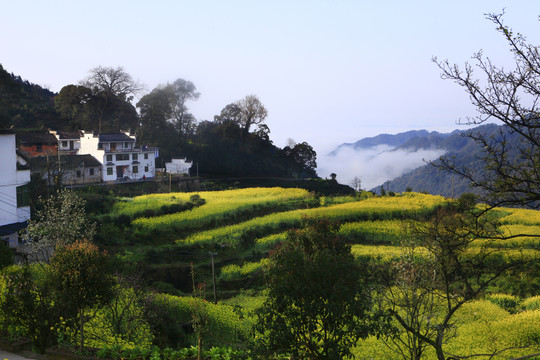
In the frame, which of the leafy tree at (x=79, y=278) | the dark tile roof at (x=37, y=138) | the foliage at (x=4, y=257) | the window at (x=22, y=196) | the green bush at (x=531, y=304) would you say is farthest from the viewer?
the dark tile roof at (x=37, y=138)

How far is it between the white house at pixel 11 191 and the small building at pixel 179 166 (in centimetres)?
3726

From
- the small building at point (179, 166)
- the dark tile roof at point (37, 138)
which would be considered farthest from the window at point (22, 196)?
the small building at point (179, 166)

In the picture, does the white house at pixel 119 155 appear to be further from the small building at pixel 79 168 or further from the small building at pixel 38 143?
the small building at pixel 38 143

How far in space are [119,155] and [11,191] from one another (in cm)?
3135

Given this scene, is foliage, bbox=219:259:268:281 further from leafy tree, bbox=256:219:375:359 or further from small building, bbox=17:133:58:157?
small building, bbox=17:133:58:157

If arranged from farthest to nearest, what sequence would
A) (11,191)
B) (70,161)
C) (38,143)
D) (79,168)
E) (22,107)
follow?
1. (22,107)
2. (38,143)
3. (79,168)
4. (70,161)
5. (11,191)

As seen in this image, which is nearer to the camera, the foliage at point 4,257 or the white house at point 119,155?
the foliage at point 4,257

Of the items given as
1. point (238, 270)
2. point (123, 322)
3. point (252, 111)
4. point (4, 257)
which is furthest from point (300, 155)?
point (123, 322)

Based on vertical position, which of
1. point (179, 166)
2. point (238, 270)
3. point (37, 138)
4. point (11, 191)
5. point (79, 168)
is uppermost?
point (37, 138)

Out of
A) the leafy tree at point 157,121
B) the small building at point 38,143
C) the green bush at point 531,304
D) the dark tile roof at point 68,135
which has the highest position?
the leafy tree at point 157,121

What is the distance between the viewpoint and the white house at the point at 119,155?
6328cm

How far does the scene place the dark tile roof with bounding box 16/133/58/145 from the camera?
63.2 metres

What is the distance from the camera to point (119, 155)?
64.3 meters

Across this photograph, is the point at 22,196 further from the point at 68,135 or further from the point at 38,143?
the point at 68,135
